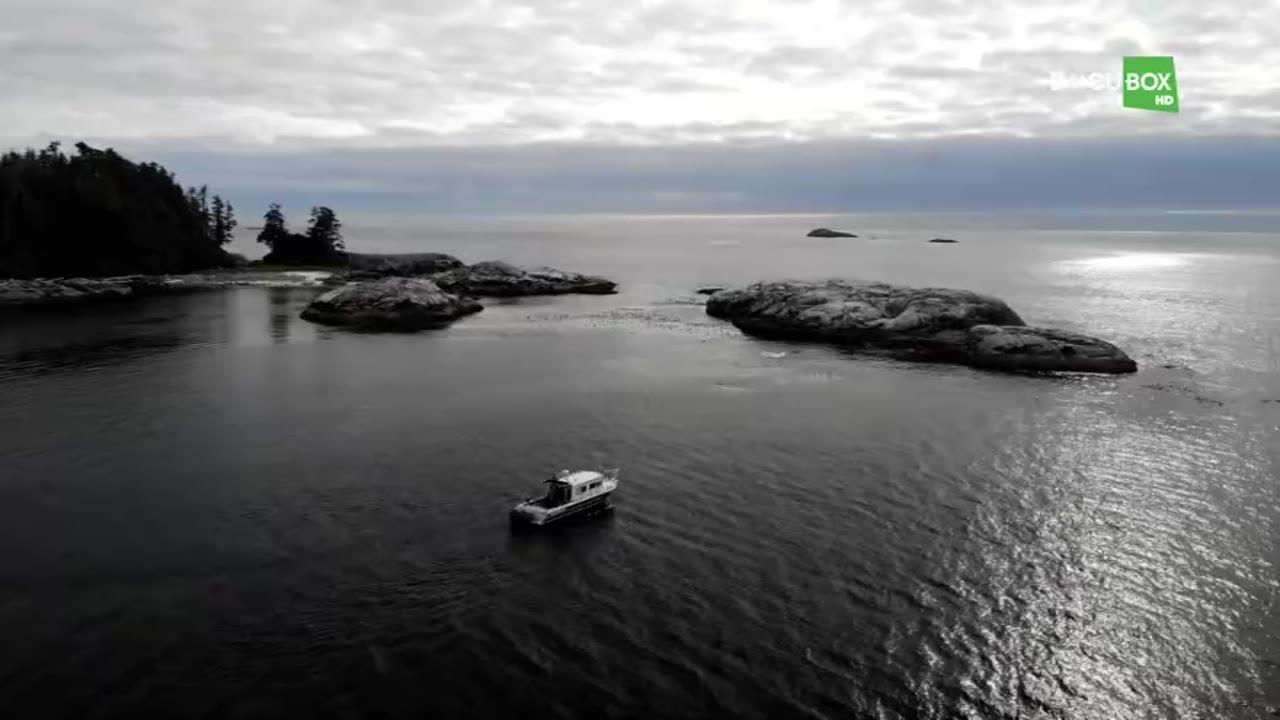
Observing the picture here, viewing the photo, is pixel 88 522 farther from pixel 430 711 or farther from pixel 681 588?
pixel 681 588

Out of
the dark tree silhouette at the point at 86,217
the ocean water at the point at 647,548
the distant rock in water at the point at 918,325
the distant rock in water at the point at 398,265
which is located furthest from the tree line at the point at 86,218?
the distant rock in water at the point at 918,325

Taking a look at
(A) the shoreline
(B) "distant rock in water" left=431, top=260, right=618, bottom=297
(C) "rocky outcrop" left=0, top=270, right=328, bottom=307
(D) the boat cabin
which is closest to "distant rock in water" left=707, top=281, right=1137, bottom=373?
(B) "distant rock in water" left=431, top=260, right=618, bottom=297

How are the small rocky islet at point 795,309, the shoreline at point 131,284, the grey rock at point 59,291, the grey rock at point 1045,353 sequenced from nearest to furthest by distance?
1. the grey rock at point 1045,353
2. the small rocky islet at point 795,309
3. the grey rock at point 59,291
4. the shoreline at point 131,284

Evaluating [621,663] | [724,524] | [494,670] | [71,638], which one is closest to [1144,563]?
[724,524]

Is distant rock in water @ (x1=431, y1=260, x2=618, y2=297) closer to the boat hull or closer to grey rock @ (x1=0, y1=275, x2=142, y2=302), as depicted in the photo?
grey rock @ (x1=0, y1=275, x2=142, y2=302)

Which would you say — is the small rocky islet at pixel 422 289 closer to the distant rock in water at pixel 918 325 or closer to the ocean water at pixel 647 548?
the ocean water at pixel 647 548

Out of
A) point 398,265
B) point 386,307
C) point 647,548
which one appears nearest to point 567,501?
point 647,548
